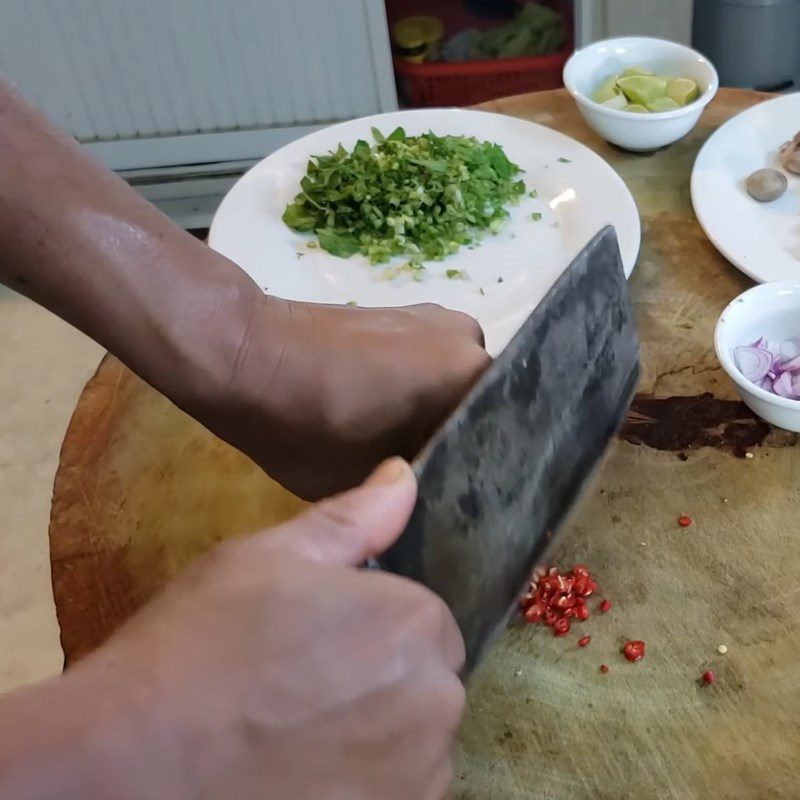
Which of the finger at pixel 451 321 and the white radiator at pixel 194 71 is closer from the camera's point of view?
the finger at pixel 451 321

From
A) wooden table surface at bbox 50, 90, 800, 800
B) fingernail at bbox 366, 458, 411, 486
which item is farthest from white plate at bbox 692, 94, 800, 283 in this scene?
fingernail at bbox 366, 458, 411, 486

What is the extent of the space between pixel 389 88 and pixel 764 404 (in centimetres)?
119

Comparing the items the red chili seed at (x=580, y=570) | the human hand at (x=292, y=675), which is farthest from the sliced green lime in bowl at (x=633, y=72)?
the human hand at (x=292, y=675)

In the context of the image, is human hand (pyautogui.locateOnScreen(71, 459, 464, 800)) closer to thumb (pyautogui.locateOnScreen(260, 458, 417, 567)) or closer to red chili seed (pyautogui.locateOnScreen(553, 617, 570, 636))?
thumb (pyautogui.locateOnScreen(260, 458, 417, 567))

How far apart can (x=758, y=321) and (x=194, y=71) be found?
1.24 meters

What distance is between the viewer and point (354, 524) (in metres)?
0.45

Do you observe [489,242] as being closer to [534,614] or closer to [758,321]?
[758,321]

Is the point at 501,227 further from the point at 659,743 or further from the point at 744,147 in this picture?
the point at 659,743

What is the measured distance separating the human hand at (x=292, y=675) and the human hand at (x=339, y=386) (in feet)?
0.54

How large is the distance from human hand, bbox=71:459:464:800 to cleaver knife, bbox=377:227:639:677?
4cm

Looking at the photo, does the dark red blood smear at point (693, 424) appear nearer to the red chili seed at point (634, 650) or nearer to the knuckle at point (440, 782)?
the red chili seed at point (634, 650)

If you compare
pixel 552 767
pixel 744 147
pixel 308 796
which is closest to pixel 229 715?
pixel 308 796

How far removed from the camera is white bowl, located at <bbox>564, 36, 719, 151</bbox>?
3.09 feet

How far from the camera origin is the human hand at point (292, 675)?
14.8 inches
